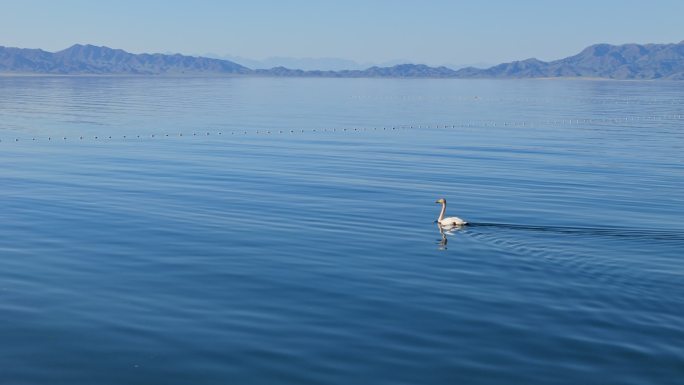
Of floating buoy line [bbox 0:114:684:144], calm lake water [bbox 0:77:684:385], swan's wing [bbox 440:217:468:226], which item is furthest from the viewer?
floating buoy line [bbox 0:114:684:144]

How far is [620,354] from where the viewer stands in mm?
22109

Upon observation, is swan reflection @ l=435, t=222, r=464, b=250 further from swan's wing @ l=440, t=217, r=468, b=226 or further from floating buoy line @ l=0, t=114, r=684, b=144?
floating buoy line @ l=0, t=114, r=684, b=144

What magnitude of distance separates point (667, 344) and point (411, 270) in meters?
10.4

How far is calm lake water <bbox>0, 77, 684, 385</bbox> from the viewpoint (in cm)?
2156

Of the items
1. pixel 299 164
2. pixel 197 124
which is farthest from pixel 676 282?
pixel 197 124

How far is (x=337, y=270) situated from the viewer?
1212 inches

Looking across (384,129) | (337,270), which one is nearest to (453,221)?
(337,270)

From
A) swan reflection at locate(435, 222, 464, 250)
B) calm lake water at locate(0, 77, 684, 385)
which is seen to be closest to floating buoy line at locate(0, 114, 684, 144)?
calm lake water at locate(0, 77, 684, 385)

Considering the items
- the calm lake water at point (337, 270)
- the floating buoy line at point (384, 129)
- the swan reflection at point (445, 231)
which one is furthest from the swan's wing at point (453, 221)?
the floating buoy line at point (384, 129)

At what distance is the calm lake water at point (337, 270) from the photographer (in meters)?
21.6

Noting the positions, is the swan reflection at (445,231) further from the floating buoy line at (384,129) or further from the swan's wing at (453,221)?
the floating buoy line at (384,129)

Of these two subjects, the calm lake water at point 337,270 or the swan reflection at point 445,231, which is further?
the swan reflection at point 445,231

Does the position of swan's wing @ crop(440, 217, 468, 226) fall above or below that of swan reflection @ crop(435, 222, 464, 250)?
above

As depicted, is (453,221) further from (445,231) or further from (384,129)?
(384,129)
